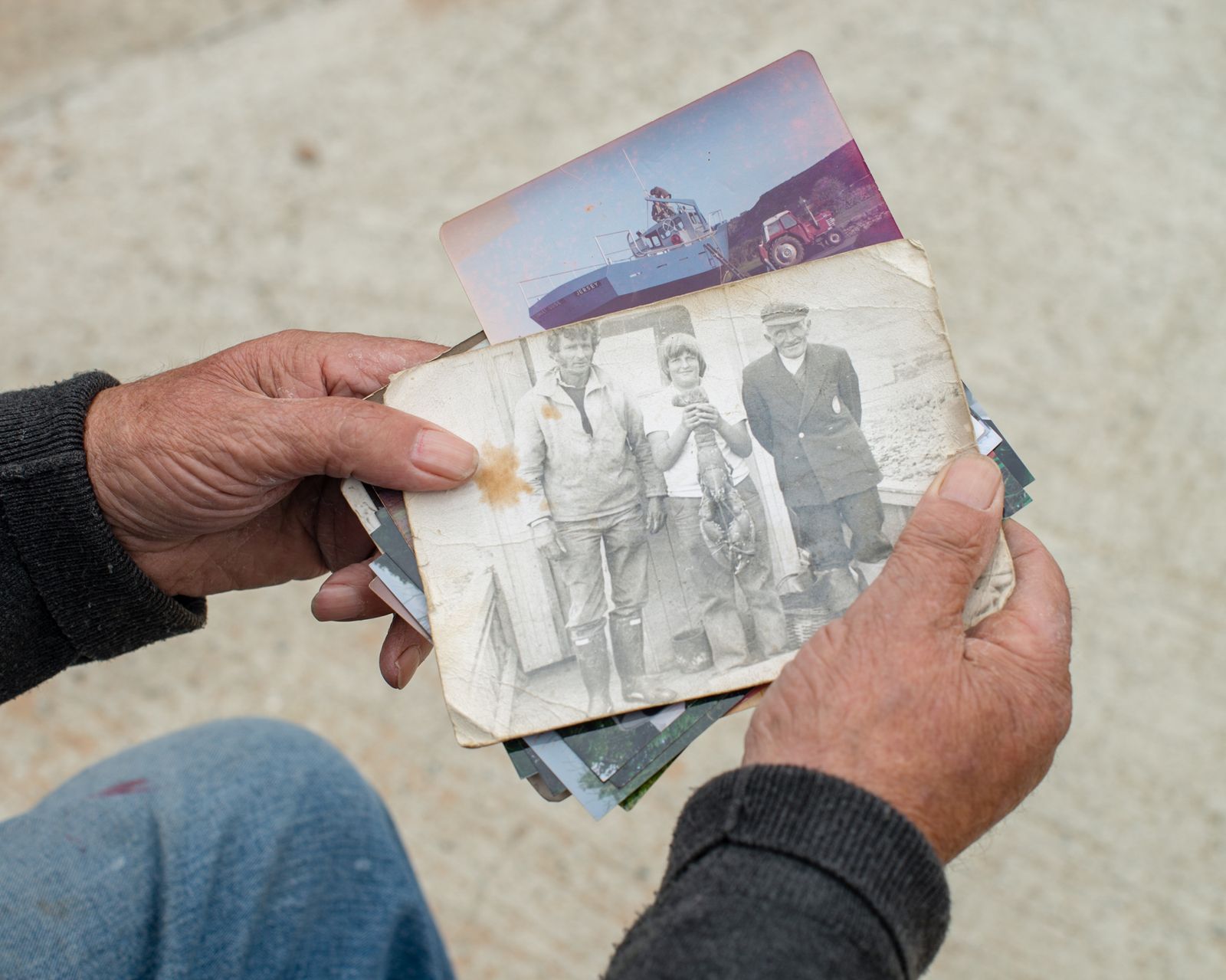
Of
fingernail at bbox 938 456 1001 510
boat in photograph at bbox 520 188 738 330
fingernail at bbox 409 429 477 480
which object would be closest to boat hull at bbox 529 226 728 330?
boat in photograph at bbox 520 188 738 330

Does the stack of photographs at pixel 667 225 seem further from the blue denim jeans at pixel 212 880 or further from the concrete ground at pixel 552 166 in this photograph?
the concrete ground at pixel 552 166

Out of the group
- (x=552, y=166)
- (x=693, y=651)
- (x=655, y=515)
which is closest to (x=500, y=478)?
(x=655, y=515)

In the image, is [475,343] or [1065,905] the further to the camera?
[1065,905]

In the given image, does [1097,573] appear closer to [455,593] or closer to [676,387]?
[676,387]

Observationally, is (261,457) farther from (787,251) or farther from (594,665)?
(787,251)

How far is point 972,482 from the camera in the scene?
1000mm

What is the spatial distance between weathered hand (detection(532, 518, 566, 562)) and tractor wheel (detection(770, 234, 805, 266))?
16.9 inches

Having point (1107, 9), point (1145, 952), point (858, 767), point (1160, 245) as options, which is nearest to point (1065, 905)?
point (1145, 952)

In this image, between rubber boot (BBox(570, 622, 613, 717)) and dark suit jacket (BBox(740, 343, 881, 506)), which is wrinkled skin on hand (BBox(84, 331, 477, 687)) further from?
dark suit jacket (BBox(740, 343, 881, 506))

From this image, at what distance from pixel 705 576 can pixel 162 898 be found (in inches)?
29.9

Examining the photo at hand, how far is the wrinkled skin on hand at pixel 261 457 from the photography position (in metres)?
1.08

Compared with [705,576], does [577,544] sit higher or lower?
higher

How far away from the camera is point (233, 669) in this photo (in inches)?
73.1

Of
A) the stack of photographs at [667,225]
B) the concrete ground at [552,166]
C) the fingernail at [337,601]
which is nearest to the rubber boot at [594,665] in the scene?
the stack of photographs at [667,225]
